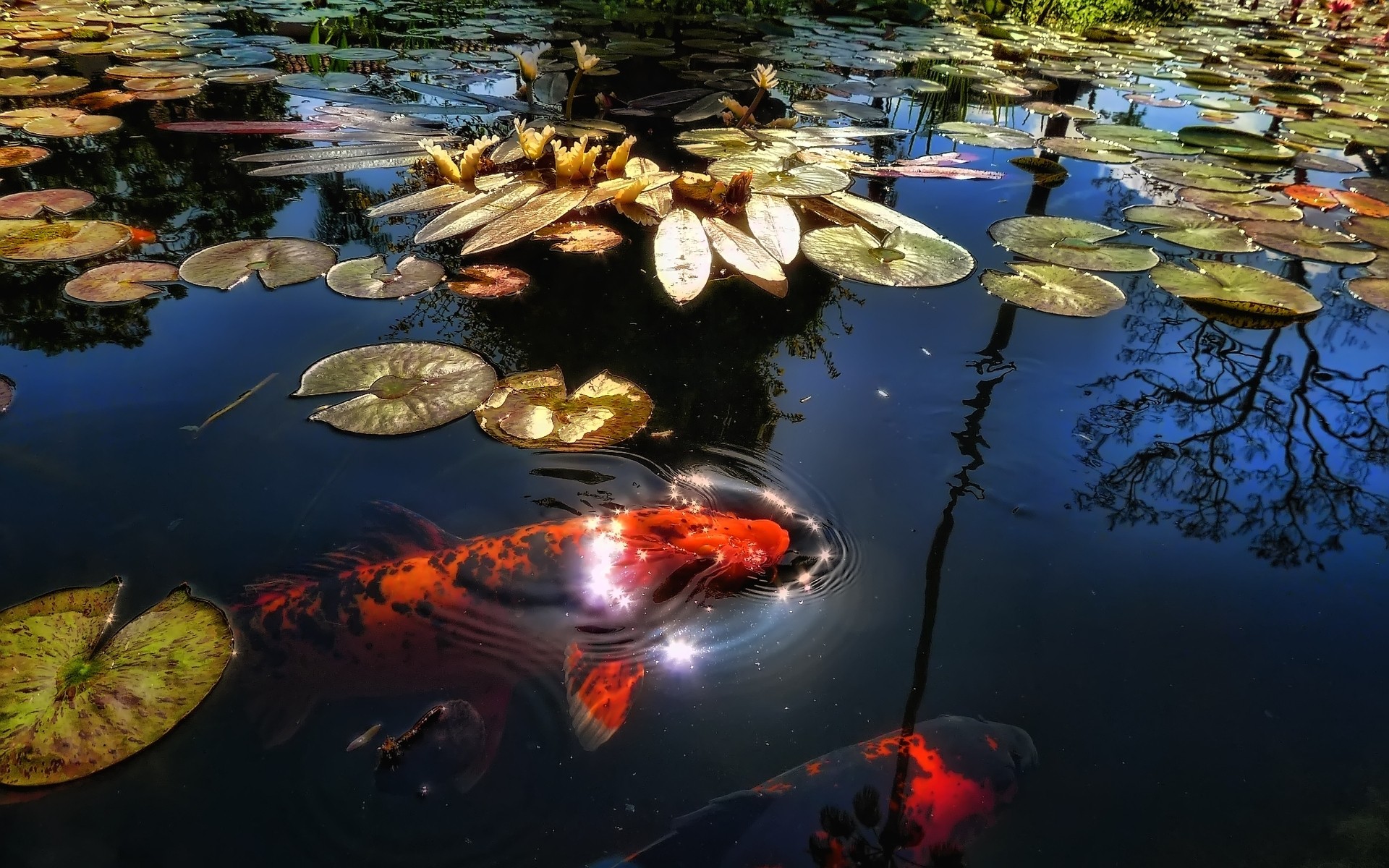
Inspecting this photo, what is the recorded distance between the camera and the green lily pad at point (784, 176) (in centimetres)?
277

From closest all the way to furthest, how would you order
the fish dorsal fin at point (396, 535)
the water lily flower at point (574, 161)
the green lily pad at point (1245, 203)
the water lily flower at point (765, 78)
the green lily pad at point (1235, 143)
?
the fish dorsal fin at point (396, 535), the water lily flower at point (574, 161), the green lily pad at point (1245, 203), the water lily flower at point (765, 78), the green lily pad at point (1235, 143)

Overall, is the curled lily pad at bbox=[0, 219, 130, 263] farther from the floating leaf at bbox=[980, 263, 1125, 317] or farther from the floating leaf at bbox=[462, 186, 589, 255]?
the floating leaf at bbox=[980, 263, 1125, 317]

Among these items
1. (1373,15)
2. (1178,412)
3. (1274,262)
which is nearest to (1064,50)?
(1274,262)

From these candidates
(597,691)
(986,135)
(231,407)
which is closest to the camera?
(597,691)

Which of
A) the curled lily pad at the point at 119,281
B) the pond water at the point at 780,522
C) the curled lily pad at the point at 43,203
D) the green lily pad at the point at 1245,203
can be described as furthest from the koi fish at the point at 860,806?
the curled lily pad at the point at 43,203

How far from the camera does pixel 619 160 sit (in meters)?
2.80

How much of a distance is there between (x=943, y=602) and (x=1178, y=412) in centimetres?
101

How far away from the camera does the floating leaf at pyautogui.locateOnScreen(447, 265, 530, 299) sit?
2123mm

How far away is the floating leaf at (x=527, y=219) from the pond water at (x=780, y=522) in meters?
0.09

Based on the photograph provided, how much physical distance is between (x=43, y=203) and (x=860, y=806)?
3.27 m

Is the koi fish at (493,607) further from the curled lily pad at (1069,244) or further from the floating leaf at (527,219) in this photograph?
the curled lily pad at (1069,244)

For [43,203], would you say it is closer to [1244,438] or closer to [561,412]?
[561,412]

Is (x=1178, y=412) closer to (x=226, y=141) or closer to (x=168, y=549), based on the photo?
(x=168, y=549)

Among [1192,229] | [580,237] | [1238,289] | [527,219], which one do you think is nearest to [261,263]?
[527,219]
